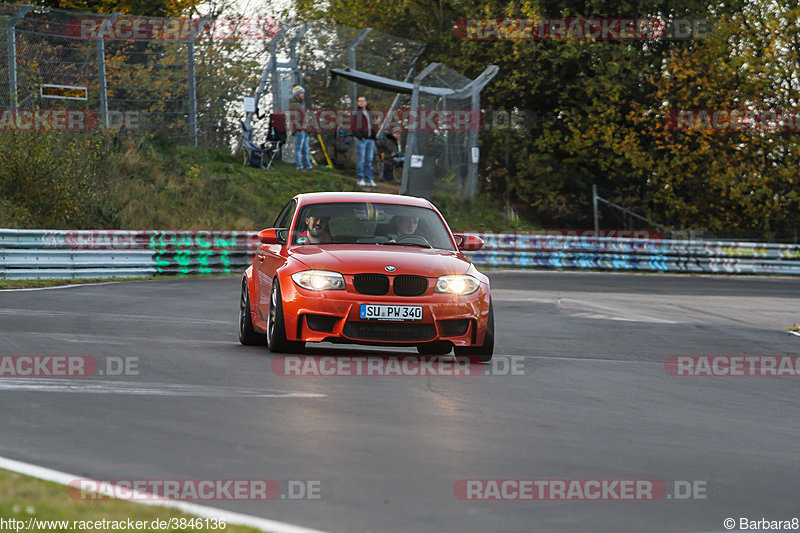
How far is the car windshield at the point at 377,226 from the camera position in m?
12.1

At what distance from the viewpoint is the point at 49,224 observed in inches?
1073

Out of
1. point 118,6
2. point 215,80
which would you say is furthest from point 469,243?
point 118,6

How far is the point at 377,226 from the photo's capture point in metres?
12.3

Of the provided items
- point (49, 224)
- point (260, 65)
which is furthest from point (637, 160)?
point (49, 224)

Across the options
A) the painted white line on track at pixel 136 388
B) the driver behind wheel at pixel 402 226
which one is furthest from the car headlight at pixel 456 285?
the painted white line on track at pixel 136 388

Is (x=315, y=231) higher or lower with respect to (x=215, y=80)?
lower

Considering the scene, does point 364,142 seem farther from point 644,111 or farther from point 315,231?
point 315,231

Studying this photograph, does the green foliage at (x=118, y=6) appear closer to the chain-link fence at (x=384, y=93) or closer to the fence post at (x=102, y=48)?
the chain-link fence at (x=384, y=93)

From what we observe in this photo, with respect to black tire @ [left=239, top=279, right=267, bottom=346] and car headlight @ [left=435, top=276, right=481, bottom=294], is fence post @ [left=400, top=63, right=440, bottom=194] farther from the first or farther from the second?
car headlight @ [left=435, top=276, right=481, bottom=294]

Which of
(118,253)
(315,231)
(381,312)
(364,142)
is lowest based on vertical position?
(118,253)

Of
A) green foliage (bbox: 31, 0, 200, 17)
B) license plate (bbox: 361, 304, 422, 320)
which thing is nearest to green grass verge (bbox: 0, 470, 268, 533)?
license plate (bbox: 361, 304, 422, 320)

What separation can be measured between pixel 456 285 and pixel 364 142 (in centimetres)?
2510

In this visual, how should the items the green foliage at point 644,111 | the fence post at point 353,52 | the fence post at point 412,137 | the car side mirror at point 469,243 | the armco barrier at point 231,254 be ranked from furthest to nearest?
the green foliage at point 644,111
the fence post at point 353,52
the fence post at point 412,137
the armco barrier at point 231,254
the car side mirror at point 469,243

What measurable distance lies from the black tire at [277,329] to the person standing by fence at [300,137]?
23452 mm
